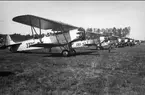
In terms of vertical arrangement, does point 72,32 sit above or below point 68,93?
above

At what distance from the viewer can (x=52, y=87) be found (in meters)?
3.74

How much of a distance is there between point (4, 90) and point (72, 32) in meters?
9.21

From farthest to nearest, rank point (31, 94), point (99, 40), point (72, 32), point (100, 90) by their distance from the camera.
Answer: point (99, 40) < point (72, 32) < point (100, 90) < point (31, 94)

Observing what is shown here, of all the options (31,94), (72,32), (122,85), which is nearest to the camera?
(31,94)

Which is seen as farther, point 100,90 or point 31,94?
point 100,90

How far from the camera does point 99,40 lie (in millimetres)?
23141

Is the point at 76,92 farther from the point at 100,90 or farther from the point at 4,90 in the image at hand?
the point at 4,90

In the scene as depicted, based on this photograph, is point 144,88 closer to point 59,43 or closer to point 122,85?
point 122,85

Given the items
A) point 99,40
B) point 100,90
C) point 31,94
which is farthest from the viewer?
point 99,40

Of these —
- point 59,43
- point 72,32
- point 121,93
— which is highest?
point 72,32

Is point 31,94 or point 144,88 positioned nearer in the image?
point 31,94

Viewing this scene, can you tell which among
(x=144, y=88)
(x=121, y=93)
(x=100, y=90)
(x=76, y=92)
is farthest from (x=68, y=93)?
(x=144, y=88)

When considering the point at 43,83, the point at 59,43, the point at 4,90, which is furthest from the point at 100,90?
the point at 59,43

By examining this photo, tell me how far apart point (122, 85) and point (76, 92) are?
4.70 ft
